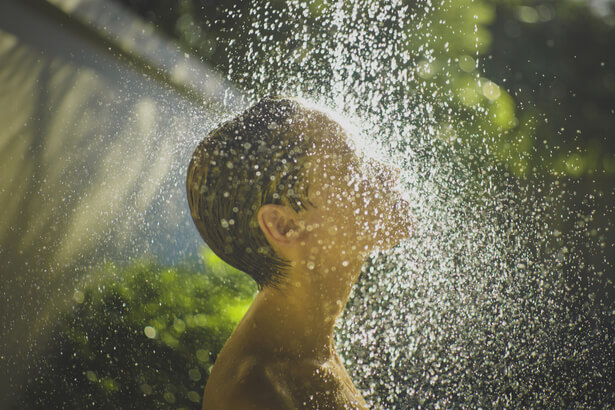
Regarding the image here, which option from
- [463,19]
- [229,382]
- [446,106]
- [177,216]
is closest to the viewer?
[229,382]

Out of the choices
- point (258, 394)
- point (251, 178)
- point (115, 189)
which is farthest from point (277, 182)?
point (115, 189)

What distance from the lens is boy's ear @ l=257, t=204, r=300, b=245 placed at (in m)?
0.82

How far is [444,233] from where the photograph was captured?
2.00 m

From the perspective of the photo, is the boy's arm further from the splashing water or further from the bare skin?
the splashing water

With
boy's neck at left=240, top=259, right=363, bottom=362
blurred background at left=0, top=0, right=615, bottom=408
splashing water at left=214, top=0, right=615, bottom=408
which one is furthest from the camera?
splashing water at left=214, top=0, right=615, bottom=408

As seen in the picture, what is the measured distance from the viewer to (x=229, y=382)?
30.9 inches

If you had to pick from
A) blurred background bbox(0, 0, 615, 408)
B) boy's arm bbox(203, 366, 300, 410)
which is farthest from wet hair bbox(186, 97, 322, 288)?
blurred background bbox(0, 0, 615, 408)

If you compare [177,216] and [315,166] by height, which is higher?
[315,166]

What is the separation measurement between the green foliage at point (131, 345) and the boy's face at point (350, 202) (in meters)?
1.20

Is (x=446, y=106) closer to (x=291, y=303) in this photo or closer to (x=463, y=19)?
(x=463, y=19)

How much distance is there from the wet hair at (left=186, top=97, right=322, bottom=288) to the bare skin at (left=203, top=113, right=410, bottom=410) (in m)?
0.02

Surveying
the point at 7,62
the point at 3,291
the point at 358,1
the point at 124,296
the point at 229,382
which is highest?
the point at 358,1

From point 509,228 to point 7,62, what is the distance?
2.50 metres

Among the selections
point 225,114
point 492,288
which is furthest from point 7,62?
point 492,288
